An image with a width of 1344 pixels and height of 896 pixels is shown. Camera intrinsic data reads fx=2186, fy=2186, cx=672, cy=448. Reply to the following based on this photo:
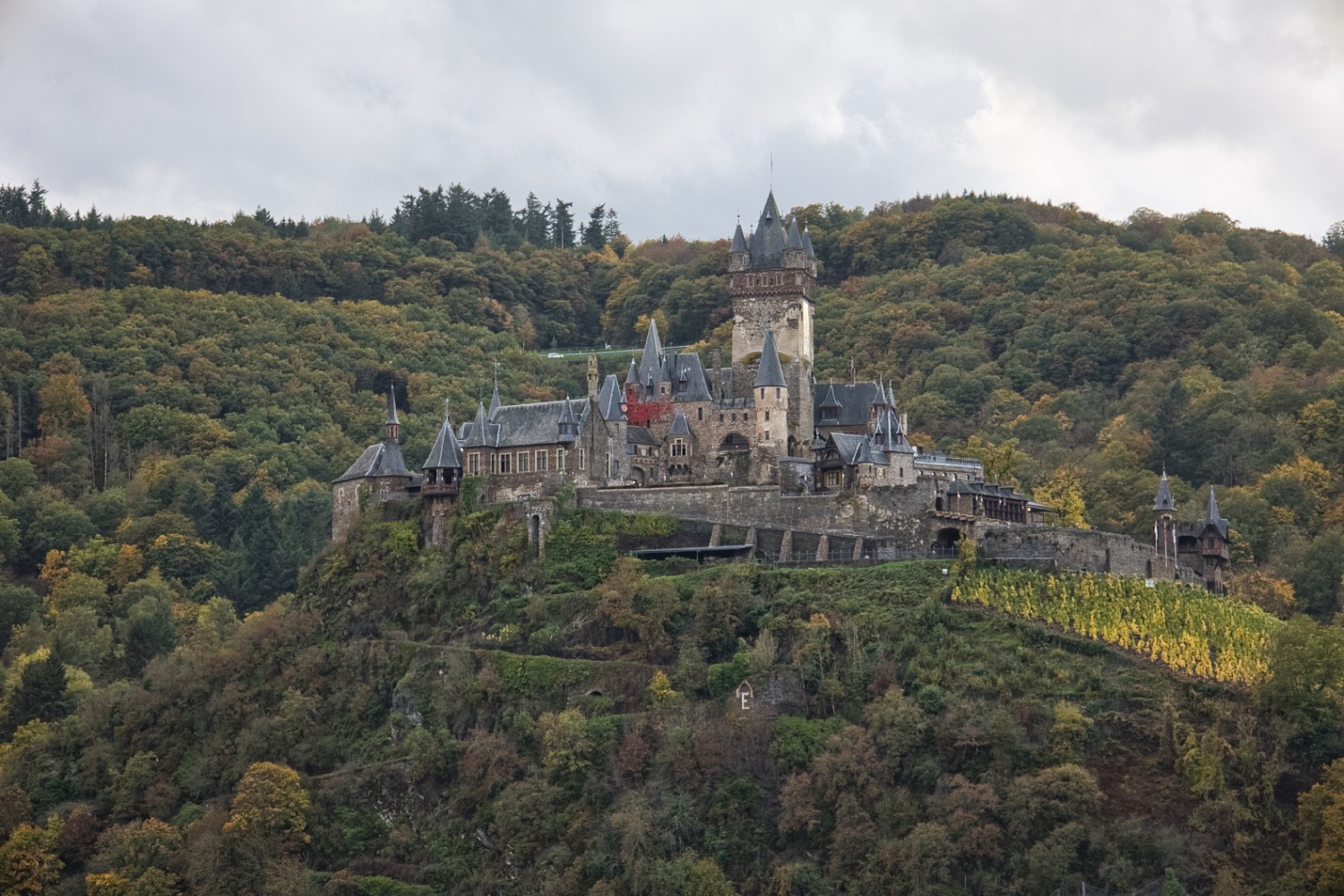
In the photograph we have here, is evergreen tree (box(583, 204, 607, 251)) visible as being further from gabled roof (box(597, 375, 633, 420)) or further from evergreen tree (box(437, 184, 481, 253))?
gabled roof (box(597, 375, 633, 420))

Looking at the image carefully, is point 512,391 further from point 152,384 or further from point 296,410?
point 152,384

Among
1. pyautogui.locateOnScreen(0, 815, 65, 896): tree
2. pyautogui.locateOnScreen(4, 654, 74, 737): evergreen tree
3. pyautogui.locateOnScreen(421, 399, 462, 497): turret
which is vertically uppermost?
pyautogui.locateOnScreen(421, 399, 462, 497): turret

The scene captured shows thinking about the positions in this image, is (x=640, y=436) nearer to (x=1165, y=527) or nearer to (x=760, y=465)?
(x=760, y=465)

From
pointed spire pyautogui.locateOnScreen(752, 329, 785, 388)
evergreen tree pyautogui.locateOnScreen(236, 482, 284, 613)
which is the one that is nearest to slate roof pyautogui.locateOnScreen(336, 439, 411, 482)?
pointed spire pyautogui.locateOnScreen(752, 329, 785, 388)

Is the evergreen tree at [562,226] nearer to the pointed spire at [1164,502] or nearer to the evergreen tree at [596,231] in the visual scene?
the evergreen tree at [596,231]

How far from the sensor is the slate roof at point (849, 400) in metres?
81.8

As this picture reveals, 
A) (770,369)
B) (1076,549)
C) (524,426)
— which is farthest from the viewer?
(770,369)

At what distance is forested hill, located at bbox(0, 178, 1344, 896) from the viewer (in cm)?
6116

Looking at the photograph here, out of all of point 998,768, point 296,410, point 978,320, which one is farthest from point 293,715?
point 978,320

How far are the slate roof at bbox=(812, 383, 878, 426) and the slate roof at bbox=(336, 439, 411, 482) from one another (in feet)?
51.2

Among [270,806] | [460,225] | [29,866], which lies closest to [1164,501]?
[270,806]

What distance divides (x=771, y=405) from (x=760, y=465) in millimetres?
2610

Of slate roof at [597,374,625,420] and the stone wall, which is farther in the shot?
slate roof at [597,374,625,420]

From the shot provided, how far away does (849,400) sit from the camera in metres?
82.4
